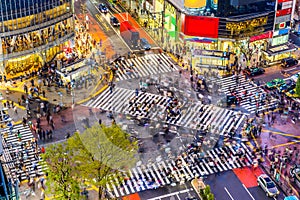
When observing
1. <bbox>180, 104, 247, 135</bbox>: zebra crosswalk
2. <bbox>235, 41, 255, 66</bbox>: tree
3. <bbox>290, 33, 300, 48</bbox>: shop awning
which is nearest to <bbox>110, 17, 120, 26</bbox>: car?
<bbox>235, 41, 255, 66</bbox>: tree

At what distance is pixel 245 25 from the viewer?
306 feet

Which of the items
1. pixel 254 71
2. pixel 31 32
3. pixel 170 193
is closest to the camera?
pixel 170 193

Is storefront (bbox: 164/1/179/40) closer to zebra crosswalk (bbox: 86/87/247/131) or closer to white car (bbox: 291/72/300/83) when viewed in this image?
zebra crosswalk (bbox: 86/87/247/131)

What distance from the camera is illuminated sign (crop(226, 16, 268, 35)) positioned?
304 feet

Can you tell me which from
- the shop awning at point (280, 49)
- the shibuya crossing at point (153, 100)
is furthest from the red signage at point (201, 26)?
the shop awning at point (280, 49)

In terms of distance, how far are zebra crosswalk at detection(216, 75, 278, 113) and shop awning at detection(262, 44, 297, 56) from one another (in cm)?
764

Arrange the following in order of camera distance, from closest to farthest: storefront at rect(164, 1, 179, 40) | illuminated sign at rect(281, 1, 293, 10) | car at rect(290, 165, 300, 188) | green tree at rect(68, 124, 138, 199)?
green tree at rect(68, 124, 138, 199) < car at rect(290, 165, 300, 188) < illuminated sign at rect(281, 1, 293, 10) < storefront at rect(164, 1, 179, 40)

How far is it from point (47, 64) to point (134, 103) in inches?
700

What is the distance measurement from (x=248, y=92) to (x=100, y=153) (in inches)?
1365

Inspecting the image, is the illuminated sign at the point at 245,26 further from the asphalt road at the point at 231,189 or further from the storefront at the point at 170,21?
the asphalt road at the point at 231,189

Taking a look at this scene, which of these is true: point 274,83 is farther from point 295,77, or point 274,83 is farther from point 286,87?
point 295,77

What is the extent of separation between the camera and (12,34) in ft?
289

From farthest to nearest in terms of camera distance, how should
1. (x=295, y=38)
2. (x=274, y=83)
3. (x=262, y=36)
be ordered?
(x=295, y=38)
(x=262, y=36)
(x=274, y=83)

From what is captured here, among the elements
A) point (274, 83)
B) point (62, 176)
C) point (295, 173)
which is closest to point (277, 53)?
point (274, 83)
